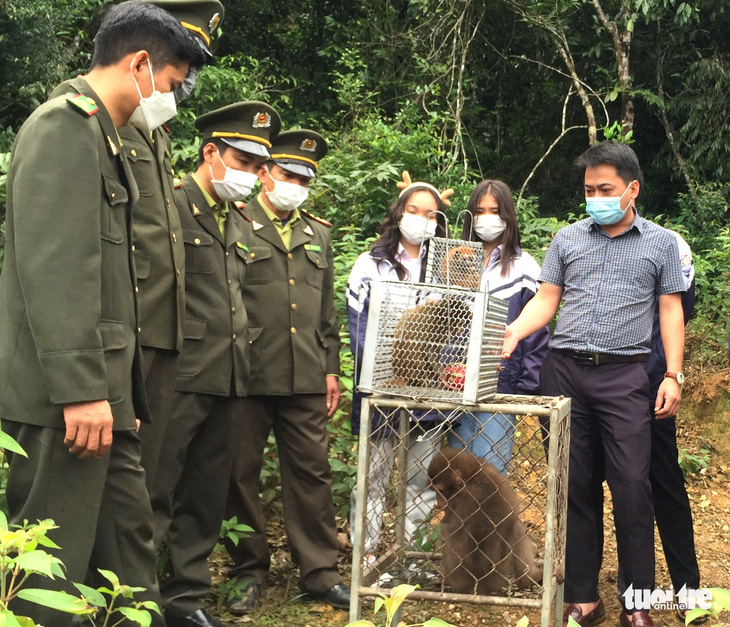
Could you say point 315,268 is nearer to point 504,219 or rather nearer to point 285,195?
point 285,195

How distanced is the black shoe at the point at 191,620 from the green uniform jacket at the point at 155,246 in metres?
1.12

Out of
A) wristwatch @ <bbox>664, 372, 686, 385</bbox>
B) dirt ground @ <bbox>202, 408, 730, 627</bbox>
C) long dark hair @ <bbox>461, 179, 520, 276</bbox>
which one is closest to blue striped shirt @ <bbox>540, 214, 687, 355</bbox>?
wristwatch @ <bbox>664, 372, 686, 385</bbox>

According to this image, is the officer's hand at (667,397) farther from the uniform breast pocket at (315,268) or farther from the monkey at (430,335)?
the uniform breast pocket at (315,268)

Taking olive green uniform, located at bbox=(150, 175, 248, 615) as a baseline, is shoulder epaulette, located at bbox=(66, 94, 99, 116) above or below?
above

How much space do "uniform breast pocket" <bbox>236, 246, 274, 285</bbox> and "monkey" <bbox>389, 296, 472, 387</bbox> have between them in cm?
134

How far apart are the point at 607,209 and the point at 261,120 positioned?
1526mm

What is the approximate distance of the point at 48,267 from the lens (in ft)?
7.97

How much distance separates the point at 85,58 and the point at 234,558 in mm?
8113

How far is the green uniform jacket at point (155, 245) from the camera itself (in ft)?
10.4

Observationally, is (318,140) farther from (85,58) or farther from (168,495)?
(85,58)

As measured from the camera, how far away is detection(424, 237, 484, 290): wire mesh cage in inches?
127

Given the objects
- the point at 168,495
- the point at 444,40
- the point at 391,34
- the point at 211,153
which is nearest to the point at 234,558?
the point at 168,495

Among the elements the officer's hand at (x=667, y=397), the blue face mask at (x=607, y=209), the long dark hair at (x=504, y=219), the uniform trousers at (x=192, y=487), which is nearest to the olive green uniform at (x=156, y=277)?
the uniform trousers at (x=192, y=487)

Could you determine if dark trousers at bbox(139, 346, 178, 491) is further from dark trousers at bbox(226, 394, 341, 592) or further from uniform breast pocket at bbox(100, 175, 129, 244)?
dark trousers at bbox(226, 394, 341, 592)
